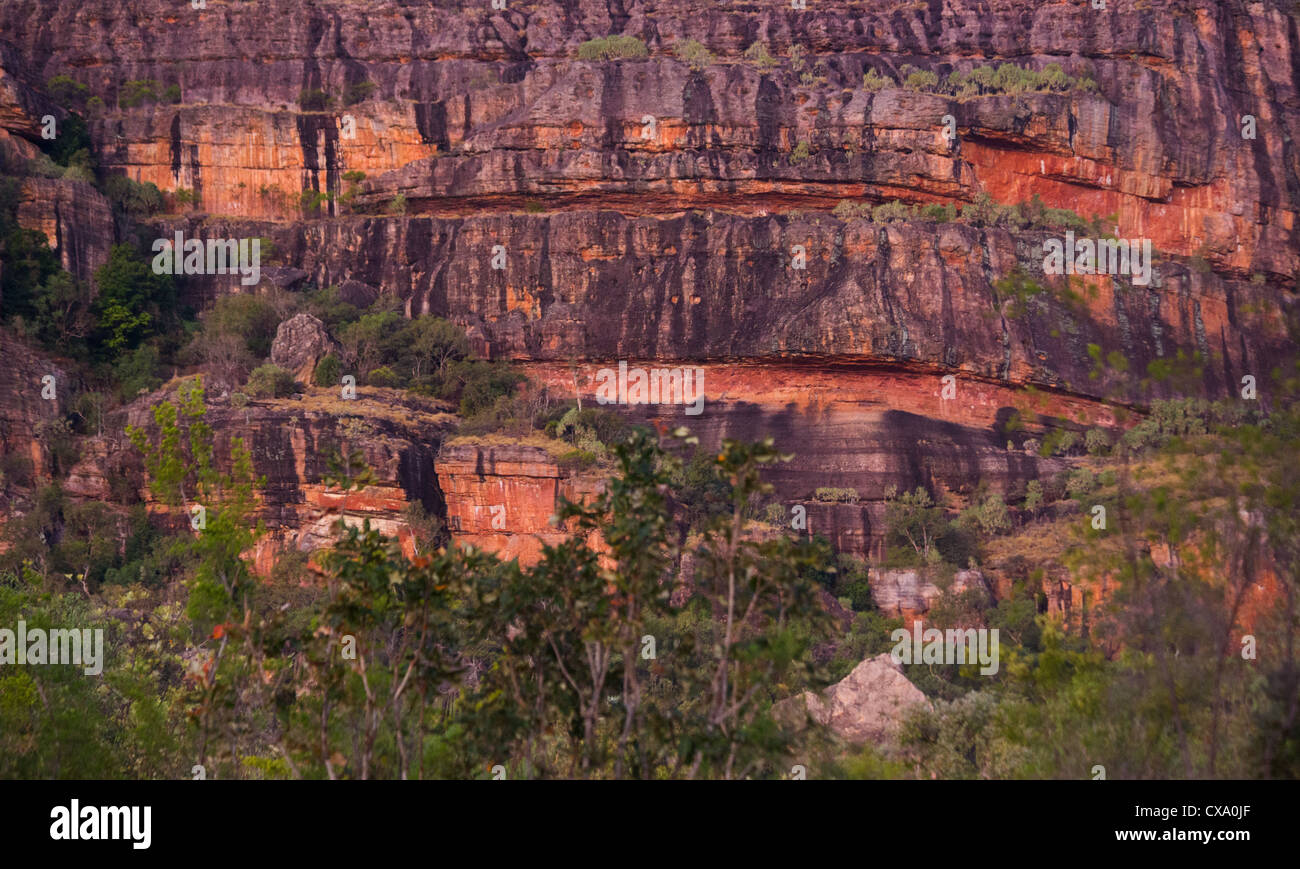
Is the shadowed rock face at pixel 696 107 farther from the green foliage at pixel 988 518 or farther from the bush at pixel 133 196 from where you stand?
the green foliage at pixel 988 518

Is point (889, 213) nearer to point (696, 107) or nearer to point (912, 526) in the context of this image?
point (696, 107)

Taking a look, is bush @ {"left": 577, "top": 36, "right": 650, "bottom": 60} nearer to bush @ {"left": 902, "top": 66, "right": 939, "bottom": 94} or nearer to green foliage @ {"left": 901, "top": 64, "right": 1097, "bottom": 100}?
bush @ {"left": 902, "top": 66, "right": 939, "bottom": 94}

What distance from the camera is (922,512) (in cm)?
4116

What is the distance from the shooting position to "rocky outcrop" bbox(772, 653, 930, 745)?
84.1 feet

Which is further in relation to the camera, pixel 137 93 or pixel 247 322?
pixel 137 93

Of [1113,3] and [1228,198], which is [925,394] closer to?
[1228,198]

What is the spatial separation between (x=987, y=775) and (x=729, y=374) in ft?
91.8

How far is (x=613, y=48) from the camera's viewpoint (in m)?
57.3

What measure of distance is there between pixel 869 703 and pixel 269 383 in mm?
22912

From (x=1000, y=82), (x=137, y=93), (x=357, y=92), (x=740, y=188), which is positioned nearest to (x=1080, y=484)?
Answer: (x=740, y=188)

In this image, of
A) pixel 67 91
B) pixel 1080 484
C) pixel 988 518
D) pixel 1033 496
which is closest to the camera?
pixel 1080 484

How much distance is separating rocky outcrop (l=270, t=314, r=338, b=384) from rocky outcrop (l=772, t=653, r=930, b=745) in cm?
2290

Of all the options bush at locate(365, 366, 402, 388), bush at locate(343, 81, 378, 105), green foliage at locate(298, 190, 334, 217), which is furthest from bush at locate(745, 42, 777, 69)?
bush at locate(365, 366, 402, 388)
